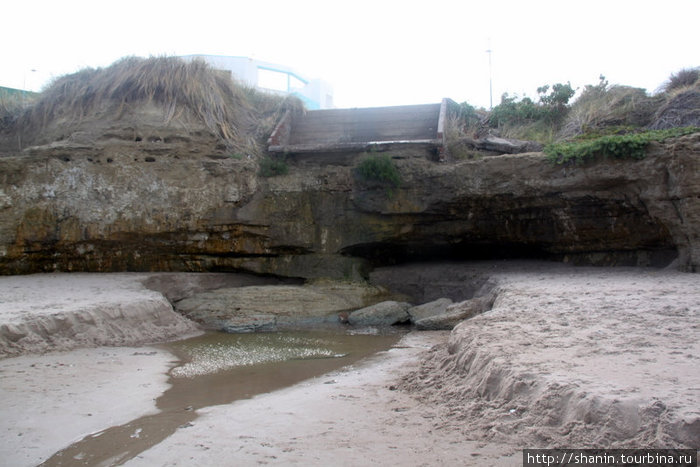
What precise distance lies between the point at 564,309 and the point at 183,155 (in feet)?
25.9

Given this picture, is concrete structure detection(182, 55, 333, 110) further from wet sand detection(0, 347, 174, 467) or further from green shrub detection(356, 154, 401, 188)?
wet sand detection(0, 347, 174, 467)

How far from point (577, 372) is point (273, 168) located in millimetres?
8357

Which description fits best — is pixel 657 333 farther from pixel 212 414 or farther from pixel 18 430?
pixel 18 430

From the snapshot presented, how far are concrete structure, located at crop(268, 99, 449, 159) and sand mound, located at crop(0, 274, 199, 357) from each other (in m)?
4.36

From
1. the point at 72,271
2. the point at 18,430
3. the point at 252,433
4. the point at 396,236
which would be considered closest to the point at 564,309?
the point at 252,433

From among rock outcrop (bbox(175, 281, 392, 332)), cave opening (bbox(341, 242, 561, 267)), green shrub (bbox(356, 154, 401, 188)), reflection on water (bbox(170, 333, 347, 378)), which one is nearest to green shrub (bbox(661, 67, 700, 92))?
cave opening (bbox(341, 242, 561, 267))

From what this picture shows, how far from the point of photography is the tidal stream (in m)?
3.40

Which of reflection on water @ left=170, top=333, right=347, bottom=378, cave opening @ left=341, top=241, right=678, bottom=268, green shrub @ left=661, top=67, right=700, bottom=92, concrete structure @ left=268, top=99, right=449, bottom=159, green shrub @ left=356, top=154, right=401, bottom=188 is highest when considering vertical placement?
green shrub @ left=661, top=67, right=700, bottom=92

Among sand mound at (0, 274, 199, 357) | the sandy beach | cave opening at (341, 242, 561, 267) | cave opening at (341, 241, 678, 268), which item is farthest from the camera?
cave opening at (341, 242, 561, 267)

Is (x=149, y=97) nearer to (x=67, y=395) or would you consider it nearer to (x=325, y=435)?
(x=67, y=395)

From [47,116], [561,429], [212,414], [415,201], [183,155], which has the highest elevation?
[47,116]

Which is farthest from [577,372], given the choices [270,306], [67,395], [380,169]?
[380,169]

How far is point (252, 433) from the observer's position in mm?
3434

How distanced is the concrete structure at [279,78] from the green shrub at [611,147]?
46.3 ft
